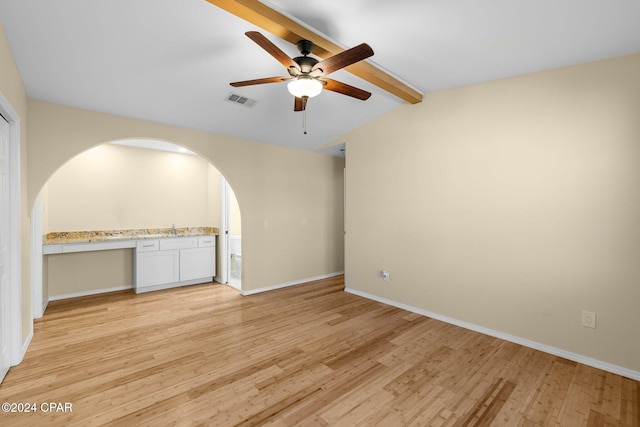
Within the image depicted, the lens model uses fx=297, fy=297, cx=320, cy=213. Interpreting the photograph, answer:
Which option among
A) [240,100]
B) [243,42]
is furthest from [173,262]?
[243,42]

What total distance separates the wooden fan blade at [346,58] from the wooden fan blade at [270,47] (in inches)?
7.0

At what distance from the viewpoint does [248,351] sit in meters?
2.83

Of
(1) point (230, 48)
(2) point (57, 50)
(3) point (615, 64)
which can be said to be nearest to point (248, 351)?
(1) point (230, 48)

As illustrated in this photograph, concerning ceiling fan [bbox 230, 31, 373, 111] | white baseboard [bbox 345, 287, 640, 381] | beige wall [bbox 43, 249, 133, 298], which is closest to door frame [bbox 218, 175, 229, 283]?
beige wall [bbox 43, 249, 133, 298]

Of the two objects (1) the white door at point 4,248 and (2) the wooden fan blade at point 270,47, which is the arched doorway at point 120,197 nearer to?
(1) the white door at point 4,248

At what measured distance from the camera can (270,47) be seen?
1988 millimetres

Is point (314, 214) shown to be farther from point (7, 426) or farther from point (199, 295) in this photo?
point (7, 426)

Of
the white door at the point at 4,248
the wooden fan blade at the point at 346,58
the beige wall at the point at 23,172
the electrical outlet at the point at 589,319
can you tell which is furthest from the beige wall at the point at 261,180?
the electrical outlet at the point at 589,319

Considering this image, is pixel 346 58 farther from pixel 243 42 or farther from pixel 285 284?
pixel 285 284

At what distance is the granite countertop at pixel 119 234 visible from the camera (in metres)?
4.36

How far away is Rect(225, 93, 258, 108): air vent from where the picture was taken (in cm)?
341

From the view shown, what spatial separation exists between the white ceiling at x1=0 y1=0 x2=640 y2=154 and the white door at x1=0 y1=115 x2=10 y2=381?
751 mm

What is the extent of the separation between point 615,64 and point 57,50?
15.3 ft

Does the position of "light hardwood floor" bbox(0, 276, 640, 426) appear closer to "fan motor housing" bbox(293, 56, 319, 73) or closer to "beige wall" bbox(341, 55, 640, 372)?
"beige wall" bbox(341, 55, 640, 372)
